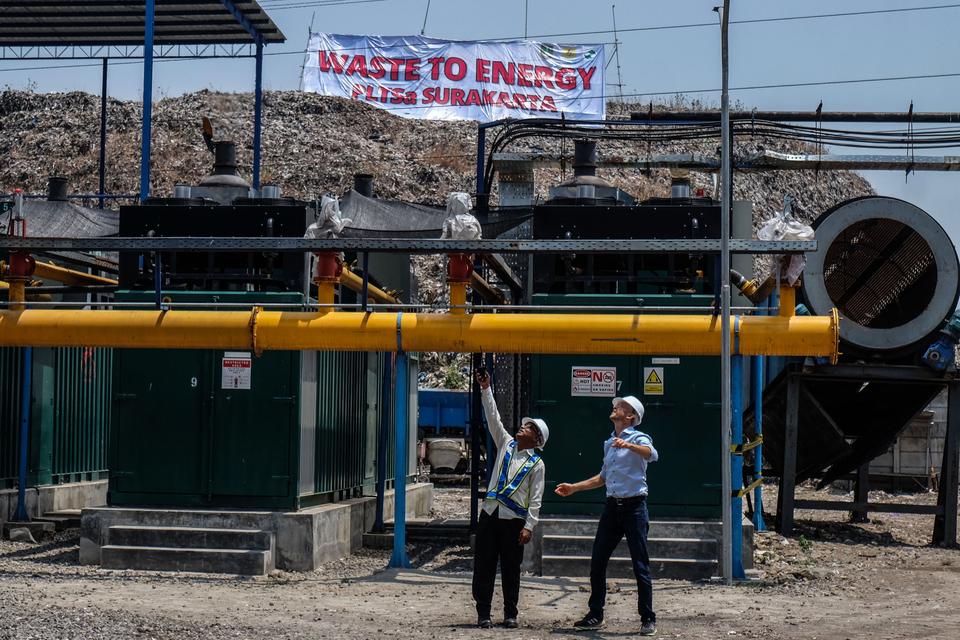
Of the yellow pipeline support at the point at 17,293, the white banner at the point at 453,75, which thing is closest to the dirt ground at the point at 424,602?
the yellow pipeline support at the point at 17,293

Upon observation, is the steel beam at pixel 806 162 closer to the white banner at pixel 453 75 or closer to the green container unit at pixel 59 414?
the green container unit at pixel 59 414

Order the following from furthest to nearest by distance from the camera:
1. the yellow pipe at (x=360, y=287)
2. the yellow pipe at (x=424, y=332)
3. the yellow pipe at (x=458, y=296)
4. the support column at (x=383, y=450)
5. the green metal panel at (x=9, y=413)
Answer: the green metal panel at (x=9, y=413) → the support column at (x=383, y=450) → the yellow pipe at (x=360, y=287) → the yellow pipe at (x=458, y=296) → the yellow pipe at (x=424, y=332)

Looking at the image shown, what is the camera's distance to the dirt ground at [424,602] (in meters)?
9.82

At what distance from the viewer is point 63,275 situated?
15641 mm

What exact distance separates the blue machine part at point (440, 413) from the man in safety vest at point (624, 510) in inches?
736

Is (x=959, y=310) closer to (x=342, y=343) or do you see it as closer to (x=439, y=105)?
(x=342, y=343)

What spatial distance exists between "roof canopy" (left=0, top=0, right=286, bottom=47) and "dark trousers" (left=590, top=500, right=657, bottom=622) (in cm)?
1762

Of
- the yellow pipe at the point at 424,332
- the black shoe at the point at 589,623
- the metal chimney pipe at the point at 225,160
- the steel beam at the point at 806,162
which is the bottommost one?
the black shoe at the point at 589,623

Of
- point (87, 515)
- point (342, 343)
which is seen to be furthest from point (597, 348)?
point (87, 515)

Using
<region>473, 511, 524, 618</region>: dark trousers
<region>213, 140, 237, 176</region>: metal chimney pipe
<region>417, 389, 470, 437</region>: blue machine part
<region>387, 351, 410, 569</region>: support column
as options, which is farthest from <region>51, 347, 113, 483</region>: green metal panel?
<region>417, 389, 470, 437</region>: blue machine part

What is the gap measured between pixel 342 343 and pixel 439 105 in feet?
90.5

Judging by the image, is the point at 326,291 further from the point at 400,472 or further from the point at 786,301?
the point at 786,301

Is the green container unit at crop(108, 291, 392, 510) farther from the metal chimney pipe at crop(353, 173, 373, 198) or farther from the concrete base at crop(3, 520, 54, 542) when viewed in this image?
the metal chimney pipe at crop(353, 173, 373, 198)

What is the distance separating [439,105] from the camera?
39.5 metres
